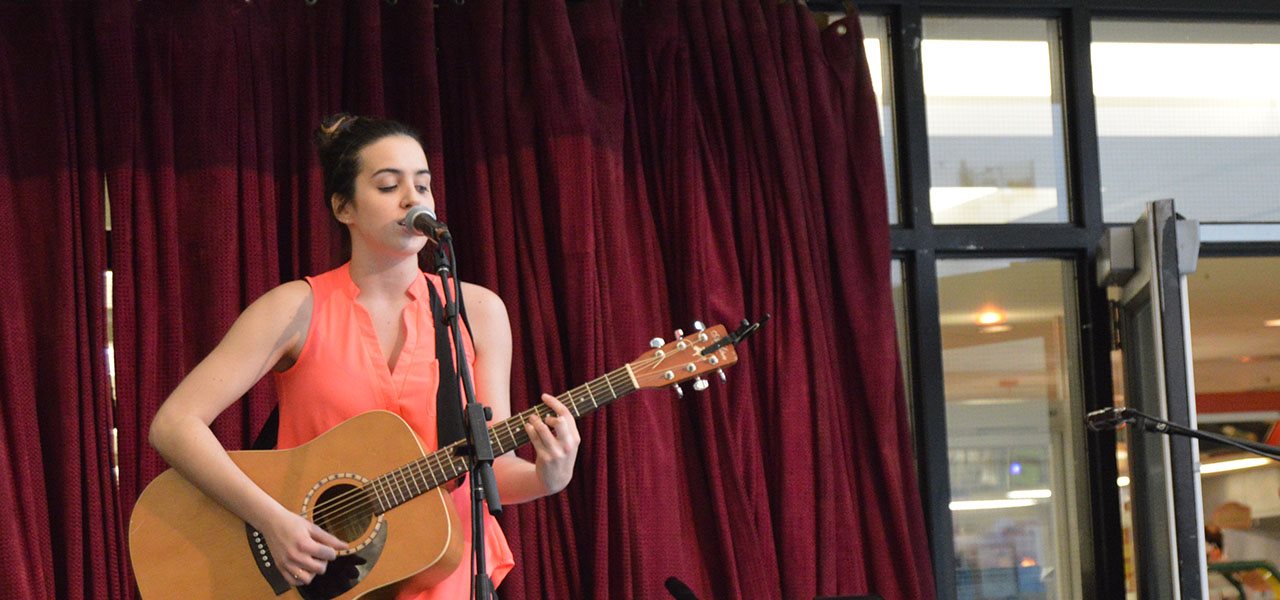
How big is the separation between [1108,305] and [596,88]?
65.1 inches

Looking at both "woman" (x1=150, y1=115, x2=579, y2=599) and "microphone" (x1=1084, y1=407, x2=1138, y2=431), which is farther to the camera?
"microphone" (x1=1084, y1=407, x2=1138, y2=431)

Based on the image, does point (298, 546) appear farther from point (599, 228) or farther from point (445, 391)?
point (599, 228)

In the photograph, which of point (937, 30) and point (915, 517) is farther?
point (937, 30)

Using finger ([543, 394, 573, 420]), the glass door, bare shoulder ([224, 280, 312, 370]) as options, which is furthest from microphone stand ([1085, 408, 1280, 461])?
bare shoulder ([224, 280, 312, 370])

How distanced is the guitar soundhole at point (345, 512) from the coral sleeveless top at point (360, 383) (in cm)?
14

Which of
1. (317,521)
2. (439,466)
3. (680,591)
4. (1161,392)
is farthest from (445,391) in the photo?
(1161,392)

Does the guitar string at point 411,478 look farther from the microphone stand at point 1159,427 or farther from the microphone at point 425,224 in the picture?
the microphone stand at point 1159,427

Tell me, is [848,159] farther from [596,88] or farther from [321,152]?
[321,152]

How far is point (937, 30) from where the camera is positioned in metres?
4.35

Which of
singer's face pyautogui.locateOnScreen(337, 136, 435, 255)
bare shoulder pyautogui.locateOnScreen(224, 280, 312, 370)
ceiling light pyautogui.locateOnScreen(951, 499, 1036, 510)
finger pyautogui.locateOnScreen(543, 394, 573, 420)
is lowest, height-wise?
ceiling light pyautogui.locateOnScreen(951, 499, 1036, 510)

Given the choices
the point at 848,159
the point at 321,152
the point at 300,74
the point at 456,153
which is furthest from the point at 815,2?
the point at 321,152

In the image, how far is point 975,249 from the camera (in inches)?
165

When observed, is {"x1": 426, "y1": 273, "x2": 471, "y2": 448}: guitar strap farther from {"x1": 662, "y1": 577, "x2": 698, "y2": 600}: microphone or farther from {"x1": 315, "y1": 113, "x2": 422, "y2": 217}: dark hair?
{"x1": 662, "y1": 577, "x2": 698, "y2": 600}: microphone

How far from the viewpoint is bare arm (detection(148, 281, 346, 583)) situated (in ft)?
8.51
